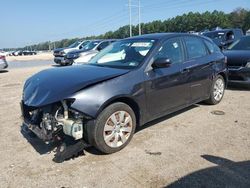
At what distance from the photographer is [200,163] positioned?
12.7ft

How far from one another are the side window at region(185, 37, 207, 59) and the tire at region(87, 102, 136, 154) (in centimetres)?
208

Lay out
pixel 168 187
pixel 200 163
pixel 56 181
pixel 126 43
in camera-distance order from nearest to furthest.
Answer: pixel 168 187 < pixel 56 181 < pixel 200 163 < pixel 126 43

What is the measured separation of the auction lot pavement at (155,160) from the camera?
3.48 meters

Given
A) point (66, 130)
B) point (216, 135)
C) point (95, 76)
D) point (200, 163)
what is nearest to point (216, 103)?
point (216, 135)

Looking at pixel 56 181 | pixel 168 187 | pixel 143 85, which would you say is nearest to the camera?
pixel 168 187

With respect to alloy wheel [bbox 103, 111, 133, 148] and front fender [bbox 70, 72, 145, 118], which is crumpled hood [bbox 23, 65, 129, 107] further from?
alloy wheel [bbox 103, 111, 133, 148]

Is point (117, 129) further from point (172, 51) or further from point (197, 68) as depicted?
point (197, 68)

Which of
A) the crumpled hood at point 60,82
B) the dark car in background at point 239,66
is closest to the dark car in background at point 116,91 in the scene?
the crumpled hood at point 60,82

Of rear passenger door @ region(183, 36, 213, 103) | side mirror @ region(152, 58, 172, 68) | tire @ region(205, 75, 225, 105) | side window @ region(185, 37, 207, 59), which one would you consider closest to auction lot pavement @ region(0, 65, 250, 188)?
rear passenger door @ region(183, 36, 213, 103)

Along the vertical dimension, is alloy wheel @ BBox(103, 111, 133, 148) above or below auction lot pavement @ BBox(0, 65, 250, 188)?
above

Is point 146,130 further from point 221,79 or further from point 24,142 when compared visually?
point 221,79

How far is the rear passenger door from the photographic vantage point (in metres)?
5.61

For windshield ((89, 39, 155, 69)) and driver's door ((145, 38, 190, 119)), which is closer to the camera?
driver's door ((145, 38, 190, 119))

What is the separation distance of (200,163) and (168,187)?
77 cm
